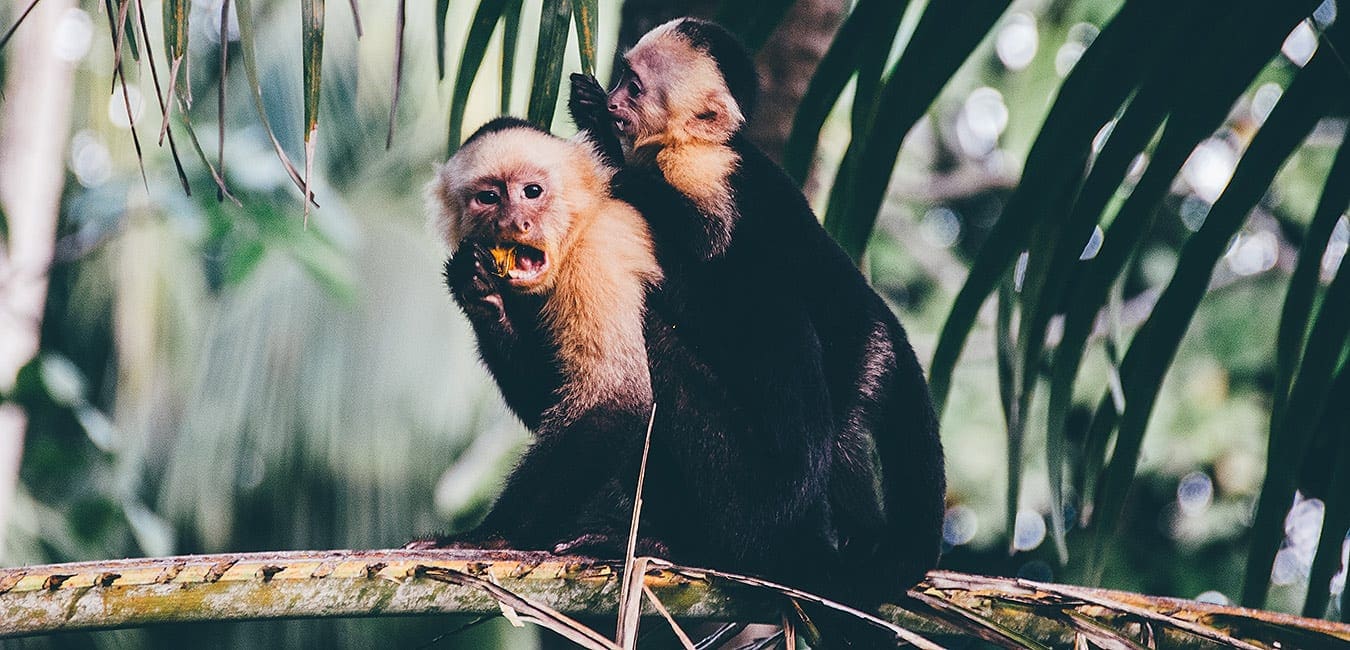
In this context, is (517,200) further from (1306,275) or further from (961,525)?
(961,525)

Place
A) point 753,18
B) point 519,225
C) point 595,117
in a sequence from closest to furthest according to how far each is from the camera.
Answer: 1. point 753,18
2. point 519,225
3. point 595,117

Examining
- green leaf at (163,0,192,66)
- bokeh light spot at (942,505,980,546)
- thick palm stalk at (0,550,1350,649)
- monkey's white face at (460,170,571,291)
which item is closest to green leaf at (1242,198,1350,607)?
thick palm stalk at (0,550,1350,649)

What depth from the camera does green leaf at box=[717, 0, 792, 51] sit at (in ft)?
6.08

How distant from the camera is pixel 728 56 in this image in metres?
2.38

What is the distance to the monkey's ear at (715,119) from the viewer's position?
2289 millimetres

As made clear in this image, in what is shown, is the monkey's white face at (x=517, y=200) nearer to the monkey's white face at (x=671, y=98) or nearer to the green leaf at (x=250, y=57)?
the monkey's white face at (x=671, y=98)

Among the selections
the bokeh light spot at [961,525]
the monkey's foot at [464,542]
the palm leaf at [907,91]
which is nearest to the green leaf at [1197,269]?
the palm leaf at [907,91]

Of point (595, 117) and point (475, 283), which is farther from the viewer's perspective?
point (595, 117)

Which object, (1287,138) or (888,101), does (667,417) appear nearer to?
(888,101)

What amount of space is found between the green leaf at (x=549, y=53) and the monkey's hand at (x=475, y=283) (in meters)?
0.55

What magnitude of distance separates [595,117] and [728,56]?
30cm

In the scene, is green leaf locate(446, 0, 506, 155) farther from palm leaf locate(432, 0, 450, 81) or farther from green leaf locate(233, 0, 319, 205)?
green leaf locate(233, 0, 319, 205)

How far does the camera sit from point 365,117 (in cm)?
1003

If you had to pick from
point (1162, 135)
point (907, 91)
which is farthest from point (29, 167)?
point (1162, 135)
